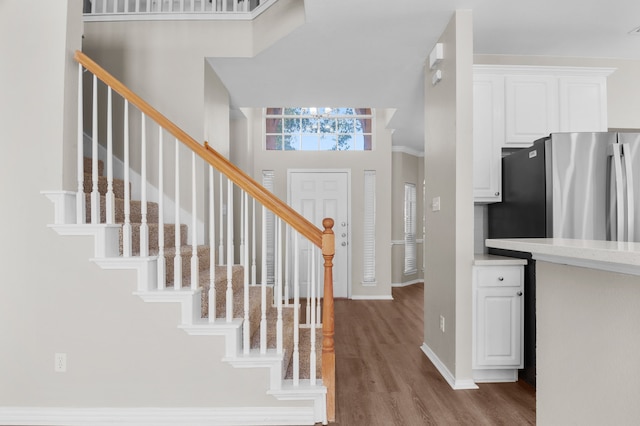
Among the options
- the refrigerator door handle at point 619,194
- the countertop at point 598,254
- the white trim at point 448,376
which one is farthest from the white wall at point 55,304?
the refrigerator door handle at point 619,194

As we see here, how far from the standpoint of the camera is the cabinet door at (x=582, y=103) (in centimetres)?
309

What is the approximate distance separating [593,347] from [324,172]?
4978 mm

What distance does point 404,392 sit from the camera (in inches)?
102

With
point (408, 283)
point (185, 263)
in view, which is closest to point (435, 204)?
point (185, 263)

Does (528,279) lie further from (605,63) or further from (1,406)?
(1,406)

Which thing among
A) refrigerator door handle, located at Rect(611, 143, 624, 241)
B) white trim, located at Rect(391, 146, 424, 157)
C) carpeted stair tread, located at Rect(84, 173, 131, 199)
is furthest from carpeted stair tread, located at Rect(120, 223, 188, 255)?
white trim, located at Rect(391, 146, 424, 157)

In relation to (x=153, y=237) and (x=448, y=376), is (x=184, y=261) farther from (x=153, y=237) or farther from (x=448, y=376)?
(x=448, y=376)

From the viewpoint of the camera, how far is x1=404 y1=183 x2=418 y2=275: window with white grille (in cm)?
691

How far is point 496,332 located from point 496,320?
8cm

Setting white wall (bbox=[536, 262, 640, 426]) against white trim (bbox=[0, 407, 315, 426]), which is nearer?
white wall (bbox=[536, 262, 640, 426])

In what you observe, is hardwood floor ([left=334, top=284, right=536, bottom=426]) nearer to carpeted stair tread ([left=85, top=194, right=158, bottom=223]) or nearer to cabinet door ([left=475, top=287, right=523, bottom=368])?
cabinet door ([left=475, top=287, right=523, bottom=368])

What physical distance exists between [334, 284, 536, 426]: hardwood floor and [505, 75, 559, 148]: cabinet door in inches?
74.6

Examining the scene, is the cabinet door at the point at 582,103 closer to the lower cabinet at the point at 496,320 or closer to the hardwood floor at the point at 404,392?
the lower cabinet at the point at 496,320

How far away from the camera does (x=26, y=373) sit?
2195 mm
